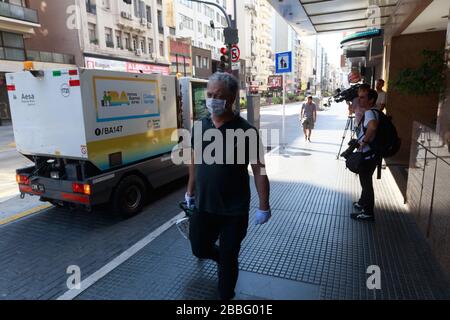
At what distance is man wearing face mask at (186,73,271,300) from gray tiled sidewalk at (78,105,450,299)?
0.65 metres

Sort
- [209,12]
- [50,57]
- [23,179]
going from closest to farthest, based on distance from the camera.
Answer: [23,179]
[50,57]
[209,12]

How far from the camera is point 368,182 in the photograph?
4.59 metres

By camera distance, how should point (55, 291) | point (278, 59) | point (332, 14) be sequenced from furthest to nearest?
point (278, 59) → point (332, 14) → point (55, 291)

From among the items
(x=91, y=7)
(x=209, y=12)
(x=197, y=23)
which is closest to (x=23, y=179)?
(x=91, y=7)

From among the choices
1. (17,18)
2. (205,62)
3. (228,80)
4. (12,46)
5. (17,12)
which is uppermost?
(17,12)

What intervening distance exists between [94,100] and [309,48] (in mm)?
135867

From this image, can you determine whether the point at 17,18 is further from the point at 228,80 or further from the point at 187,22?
the point at 228,80

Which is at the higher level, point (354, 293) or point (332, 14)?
point (332, 14)

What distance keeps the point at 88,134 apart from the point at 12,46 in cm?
2504

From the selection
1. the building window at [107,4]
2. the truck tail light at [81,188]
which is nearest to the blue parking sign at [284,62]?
the truck tail light at [81,188]

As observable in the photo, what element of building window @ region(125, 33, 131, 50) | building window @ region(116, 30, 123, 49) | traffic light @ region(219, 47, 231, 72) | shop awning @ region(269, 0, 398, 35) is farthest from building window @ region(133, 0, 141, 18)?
shop awning @ region(269, 0, 398, 35)

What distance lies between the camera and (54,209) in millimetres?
5602
